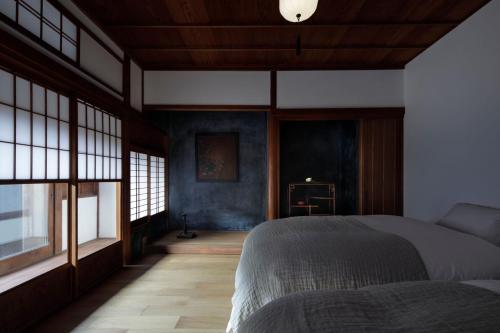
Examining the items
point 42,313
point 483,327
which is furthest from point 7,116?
point 483,327

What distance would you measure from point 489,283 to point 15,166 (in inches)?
102

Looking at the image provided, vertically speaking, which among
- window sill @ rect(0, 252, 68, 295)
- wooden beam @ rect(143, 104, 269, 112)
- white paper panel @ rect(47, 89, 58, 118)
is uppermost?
wooden beam @ rect(143, 104, 269, 112)

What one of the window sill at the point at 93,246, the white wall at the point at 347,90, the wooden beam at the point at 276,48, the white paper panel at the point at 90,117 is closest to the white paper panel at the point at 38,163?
the white paper panel at the point at 90,117

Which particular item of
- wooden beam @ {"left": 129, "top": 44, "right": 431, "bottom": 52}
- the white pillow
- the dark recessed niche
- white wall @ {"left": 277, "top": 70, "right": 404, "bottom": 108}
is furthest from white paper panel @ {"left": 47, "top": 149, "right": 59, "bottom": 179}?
the dark recessed niche

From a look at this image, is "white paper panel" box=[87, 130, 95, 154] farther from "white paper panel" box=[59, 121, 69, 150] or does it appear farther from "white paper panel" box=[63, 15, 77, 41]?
"white paper panel" box=[63, 15, 77, 41]

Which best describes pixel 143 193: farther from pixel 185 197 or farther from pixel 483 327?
pixel 483 327

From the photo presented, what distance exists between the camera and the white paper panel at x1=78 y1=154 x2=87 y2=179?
8.18 ft

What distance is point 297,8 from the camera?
6.14 feet

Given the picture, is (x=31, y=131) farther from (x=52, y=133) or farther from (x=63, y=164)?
(x=63, y=164)

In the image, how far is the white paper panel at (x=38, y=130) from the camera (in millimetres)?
1970

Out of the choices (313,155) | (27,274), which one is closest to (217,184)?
(313,155)

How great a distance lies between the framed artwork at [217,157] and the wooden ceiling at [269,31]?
1.51 m

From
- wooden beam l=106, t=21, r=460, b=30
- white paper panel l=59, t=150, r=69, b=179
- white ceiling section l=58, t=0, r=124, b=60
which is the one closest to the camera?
white paper panel l=59, t=150, r=69, b=179

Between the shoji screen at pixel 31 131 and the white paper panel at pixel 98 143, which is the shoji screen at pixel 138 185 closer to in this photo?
the white paper panel at pixel 98 143
